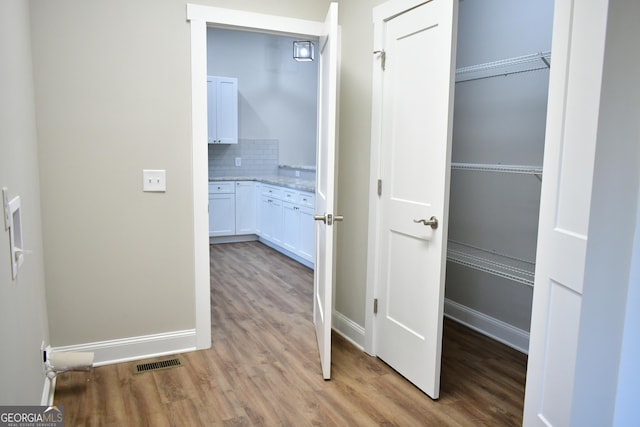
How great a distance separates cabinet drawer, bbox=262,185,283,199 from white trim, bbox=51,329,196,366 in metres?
3.15

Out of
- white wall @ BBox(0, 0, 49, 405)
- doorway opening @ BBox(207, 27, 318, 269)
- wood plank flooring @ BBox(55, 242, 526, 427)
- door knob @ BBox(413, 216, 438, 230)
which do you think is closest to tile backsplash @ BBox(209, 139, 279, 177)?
doorway opening @ BBox(207, 27, 318, 269)

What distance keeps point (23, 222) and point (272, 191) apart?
4359 mm

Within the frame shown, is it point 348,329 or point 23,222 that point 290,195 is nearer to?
point 348,329

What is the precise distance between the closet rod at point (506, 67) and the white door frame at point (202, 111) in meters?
1.29

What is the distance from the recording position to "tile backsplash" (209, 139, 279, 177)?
7.16m

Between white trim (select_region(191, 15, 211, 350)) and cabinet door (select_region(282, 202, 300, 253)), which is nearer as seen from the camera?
white trim (select_region(191, 15, 211, 350))

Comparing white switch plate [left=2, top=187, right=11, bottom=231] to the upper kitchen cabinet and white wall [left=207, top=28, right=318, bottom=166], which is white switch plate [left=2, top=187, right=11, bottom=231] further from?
white wall [left=207, top=28, right=318, bottom=166]

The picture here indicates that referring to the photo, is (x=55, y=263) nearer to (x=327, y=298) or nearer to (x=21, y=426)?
(x=21, y=426)

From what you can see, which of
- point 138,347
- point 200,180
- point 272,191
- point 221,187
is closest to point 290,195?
point 272,191

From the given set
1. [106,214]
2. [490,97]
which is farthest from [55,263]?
[490,97]

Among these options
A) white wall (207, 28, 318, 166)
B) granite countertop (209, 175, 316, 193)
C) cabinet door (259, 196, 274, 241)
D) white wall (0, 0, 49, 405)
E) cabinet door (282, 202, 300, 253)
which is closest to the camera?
white wall (0, 0, 49, 405)

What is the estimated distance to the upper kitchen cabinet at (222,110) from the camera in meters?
→ 6.66

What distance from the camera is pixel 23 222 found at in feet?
6.84

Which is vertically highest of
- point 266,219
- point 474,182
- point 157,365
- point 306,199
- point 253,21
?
point 253,21
